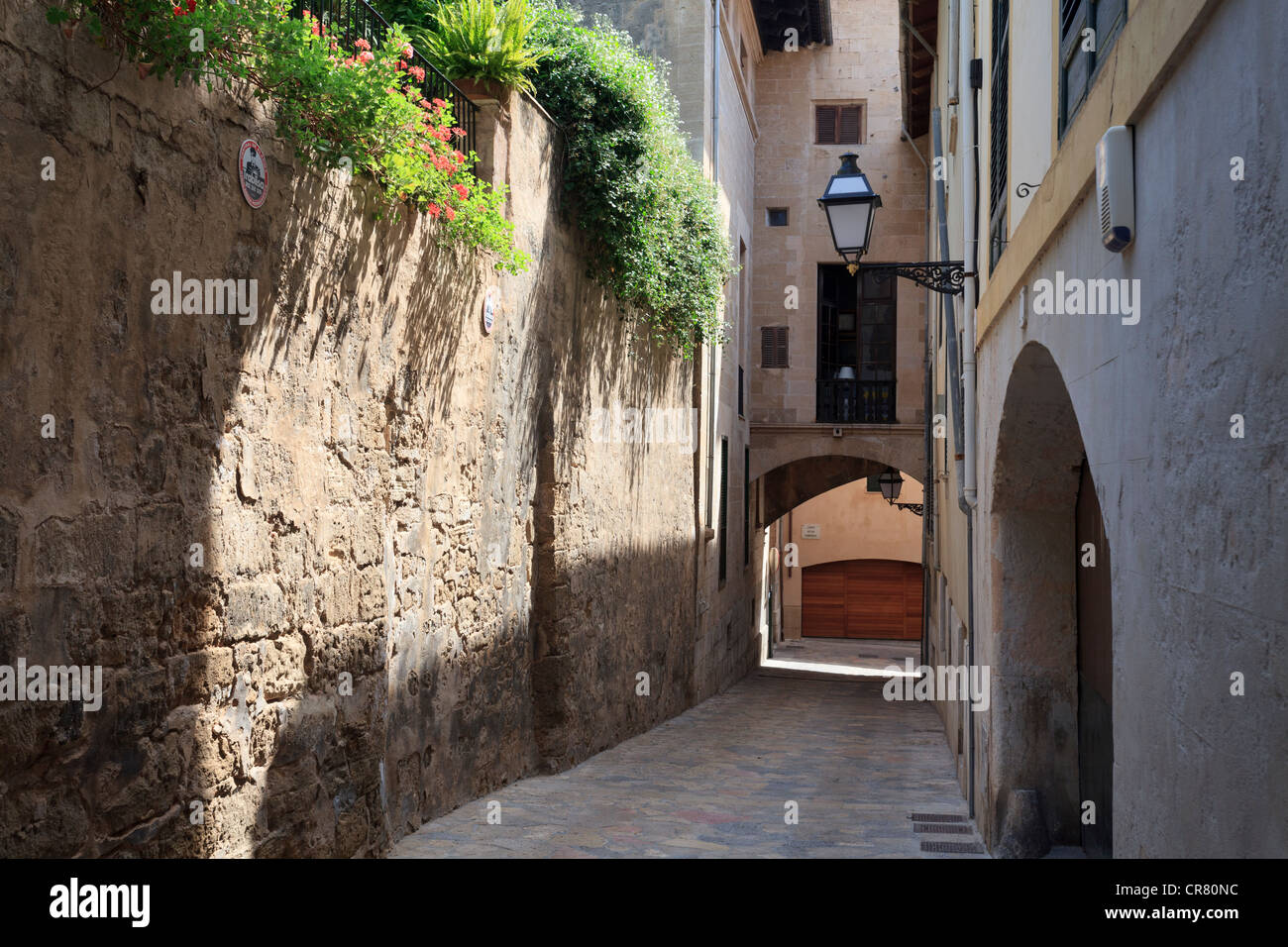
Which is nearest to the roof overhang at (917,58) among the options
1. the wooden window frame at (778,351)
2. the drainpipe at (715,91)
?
the drainpipe at (715,91)

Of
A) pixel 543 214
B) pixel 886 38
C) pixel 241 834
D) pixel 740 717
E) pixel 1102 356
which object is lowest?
pixel 740 717

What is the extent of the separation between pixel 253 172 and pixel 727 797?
4991mm

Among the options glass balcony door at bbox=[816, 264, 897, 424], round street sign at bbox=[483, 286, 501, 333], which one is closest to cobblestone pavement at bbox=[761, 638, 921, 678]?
glass balcony door at bbox=[816, 264, 897, 424]

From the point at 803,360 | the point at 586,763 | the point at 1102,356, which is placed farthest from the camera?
the point at 803,360

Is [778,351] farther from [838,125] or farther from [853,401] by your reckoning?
[838,125]

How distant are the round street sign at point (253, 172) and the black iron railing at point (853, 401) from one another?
1544cm

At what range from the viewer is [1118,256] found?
303 centimetres

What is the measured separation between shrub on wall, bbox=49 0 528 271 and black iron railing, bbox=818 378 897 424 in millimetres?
13535

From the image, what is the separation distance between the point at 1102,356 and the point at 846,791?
5.75 m

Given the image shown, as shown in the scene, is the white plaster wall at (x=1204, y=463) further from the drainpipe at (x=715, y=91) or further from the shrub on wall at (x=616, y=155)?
the drainpipe at (x=715, y=91)

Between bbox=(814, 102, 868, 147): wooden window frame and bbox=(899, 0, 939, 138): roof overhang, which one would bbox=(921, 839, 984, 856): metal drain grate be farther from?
bbox=(814, 102, 868, 147): wooden window frame
